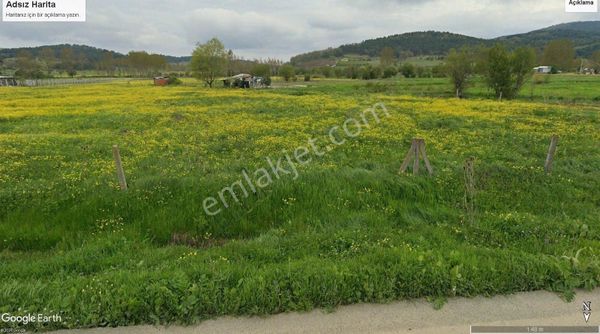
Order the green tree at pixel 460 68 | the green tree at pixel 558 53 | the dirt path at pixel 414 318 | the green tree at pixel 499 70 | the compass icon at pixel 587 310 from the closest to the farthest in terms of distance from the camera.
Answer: the dirt path at pixel 414 318
the compass icon at pixel 587 310
the green tree at pixel 499 70
the green tree at pixel 460 68
the green tree at pixel 558 53

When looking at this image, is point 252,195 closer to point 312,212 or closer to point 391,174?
point 312,212

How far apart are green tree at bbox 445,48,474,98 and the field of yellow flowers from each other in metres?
33.3

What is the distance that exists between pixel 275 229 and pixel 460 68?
43.5 meters

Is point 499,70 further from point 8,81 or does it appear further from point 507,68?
point 8,81

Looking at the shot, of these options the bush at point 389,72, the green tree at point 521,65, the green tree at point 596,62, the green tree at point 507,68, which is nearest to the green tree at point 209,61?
the bush at point 389,72

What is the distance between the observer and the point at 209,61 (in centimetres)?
6731

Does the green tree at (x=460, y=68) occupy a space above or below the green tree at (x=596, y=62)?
below

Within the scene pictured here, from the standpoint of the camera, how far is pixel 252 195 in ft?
22.5

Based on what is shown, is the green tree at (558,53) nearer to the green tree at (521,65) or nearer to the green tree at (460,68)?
the green tree at (460,68)

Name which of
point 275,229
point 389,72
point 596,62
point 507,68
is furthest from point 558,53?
point 275,229

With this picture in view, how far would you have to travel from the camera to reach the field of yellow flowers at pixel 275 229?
Answer: 3715 mm

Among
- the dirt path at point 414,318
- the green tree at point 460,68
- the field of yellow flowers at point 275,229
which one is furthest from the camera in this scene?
the green tree at point 460,68

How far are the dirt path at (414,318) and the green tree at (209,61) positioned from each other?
69296mm

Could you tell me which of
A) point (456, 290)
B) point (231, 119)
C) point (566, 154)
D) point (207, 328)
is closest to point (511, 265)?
point (456, 290)
